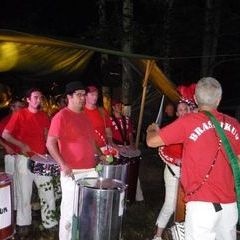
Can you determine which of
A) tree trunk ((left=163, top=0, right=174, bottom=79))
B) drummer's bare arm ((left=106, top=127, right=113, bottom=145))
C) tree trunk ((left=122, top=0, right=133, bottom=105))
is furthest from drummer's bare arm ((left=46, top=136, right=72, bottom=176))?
tree trunk ((left=163, top=0, right=174, bottom=79))

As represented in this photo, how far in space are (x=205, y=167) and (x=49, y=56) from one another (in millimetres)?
3475

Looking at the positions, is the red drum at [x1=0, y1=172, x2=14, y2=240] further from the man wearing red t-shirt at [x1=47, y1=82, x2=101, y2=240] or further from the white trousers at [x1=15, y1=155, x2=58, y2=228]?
the white trousers at [x1=15, y1=155, x2=58, y2=228]

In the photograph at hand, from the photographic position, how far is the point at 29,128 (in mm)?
6512

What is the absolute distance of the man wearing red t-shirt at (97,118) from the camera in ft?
23.2

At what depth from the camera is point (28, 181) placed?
6594 mm

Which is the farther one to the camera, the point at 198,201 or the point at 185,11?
the point at 185,11

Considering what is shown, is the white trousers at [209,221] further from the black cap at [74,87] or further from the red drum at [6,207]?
the red drum at [6,207]

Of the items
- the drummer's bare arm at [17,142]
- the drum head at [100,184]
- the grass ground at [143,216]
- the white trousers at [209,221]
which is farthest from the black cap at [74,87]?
the grass ground at [143,216]

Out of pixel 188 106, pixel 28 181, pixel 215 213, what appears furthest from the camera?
pixel 28 181

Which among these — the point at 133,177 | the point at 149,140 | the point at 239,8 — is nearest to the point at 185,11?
the point at 239,8

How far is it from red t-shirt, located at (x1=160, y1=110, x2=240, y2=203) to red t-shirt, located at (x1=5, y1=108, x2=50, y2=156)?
2.88 meters

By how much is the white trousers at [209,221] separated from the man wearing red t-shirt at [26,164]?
293 centimetres

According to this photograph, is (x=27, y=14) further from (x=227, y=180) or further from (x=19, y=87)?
(x=227, y=180)

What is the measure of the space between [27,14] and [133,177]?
1553 cm
